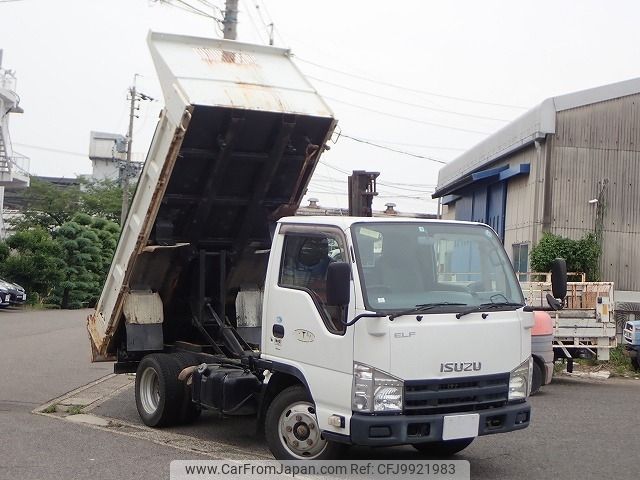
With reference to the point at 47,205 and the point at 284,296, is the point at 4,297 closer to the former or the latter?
the point at 47,205

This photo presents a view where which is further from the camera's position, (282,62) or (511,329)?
(282,62)

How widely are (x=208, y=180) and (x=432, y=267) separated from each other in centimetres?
323

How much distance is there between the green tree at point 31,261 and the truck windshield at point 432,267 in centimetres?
2785

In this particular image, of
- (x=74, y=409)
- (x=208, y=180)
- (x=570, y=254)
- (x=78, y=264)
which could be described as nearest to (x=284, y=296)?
(x=208, y=180)

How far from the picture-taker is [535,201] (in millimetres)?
19688

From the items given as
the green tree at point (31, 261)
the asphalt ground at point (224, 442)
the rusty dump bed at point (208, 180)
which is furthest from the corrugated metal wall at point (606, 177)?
the green tree at point (31, 261)

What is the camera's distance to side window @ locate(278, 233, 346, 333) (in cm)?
704

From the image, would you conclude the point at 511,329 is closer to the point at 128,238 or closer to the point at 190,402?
the point at 190,402

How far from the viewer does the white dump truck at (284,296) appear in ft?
21.7

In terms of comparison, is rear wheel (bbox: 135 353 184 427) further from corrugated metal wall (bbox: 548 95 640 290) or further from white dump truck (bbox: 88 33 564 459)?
corrugated metal wall (bbox: 548 95 640 290)

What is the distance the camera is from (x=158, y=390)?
9.22m

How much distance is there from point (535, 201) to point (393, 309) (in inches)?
545

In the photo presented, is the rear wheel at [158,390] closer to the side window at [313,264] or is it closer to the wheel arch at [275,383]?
the wheel arch at [275,383]

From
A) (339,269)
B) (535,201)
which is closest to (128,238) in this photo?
(339,269)
